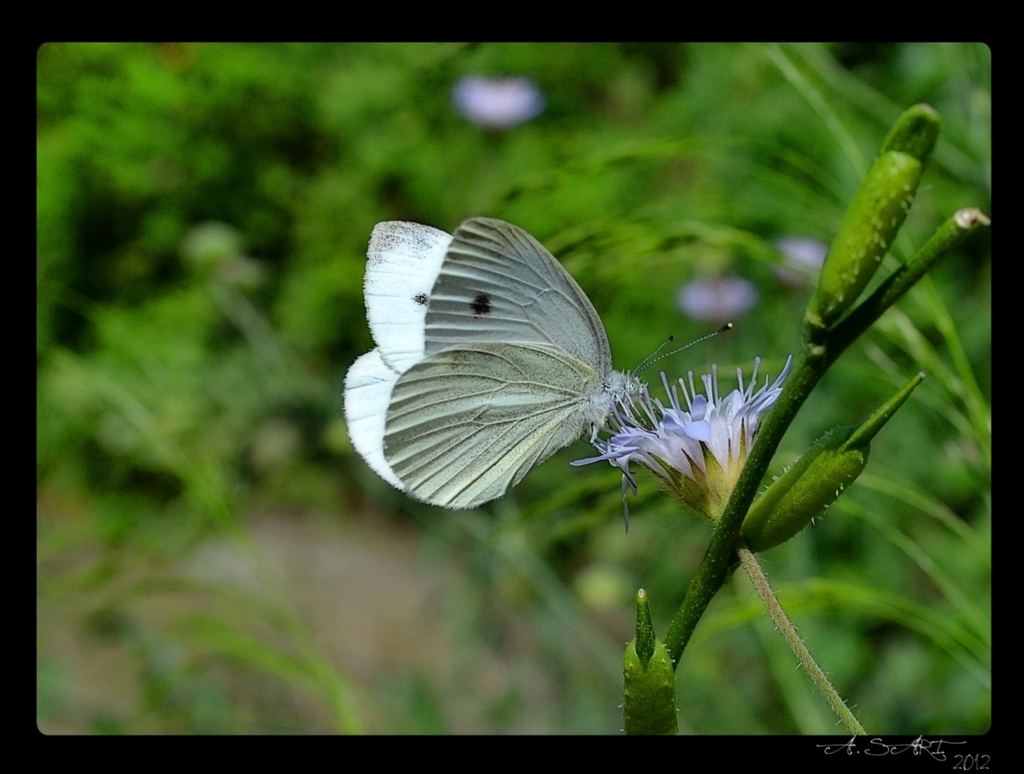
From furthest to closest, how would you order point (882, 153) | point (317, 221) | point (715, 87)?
1. point (317, 221)
2. point (715, 87)
3. point (882, 153)

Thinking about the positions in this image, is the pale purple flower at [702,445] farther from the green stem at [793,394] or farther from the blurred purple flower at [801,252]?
the blurred purple flower at [801,252]

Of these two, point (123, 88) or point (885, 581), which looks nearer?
point (885, 581)

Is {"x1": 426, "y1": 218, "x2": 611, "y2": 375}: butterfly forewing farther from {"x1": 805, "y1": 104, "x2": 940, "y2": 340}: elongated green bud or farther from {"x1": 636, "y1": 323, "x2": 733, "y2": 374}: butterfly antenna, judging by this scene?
{"x1": 805, "y1": 104, "x2": 940, "y2": 340}: elongated green bud
